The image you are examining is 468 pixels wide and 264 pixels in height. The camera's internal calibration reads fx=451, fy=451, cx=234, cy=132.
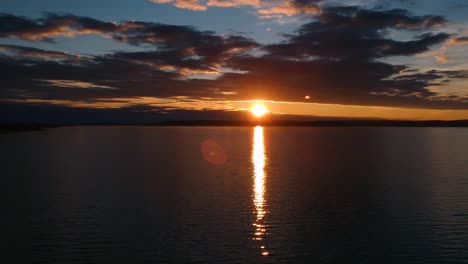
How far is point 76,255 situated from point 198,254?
6.80 metres

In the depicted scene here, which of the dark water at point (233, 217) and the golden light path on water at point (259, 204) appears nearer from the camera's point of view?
the dark water at point (233, 217)

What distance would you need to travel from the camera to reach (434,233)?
97.7 feet

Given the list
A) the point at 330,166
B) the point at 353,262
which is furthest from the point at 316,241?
the point at 330,166

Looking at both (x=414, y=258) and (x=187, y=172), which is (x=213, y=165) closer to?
(x=187, y=172)

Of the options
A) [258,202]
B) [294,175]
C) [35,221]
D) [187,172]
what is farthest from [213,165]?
[35,221]

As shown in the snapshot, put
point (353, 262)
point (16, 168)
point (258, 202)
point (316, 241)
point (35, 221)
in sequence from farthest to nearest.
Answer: point (16, 168), point (258, 202), point (35, 221), point (316, 241), point (353, 262)

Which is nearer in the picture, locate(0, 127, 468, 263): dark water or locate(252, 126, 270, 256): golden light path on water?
locate(0, 127, 468, 263): dark water

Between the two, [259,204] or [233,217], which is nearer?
[233,217]

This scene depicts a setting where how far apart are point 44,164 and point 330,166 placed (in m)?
45.7

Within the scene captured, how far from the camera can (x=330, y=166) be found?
2832 inches

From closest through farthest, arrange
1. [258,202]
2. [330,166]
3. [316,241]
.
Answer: [316,241]
[258,202]
[330,166]

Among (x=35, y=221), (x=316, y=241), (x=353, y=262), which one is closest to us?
(x=353, y=262)

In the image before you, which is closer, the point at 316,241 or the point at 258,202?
the point at 316,241

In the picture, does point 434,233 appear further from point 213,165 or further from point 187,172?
point 213,165
